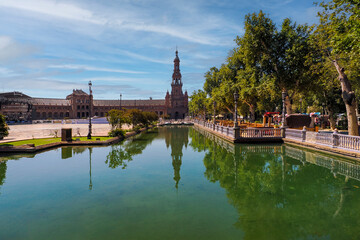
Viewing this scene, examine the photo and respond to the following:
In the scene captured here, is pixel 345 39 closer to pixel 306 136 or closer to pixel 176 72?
pixel 306 136

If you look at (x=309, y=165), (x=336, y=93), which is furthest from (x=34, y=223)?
(x=336, y=93)

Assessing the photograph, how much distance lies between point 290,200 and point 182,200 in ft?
11.4

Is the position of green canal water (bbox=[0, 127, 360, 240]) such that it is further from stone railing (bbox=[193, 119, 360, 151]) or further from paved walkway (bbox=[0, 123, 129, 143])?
paved walkway (bbox=[0, 123, 129, 143])

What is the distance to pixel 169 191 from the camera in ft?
27.2

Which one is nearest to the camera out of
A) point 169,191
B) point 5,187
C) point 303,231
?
point 303,231

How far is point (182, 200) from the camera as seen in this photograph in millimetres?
7383

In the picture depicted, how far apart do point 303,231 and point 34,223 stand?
674cm

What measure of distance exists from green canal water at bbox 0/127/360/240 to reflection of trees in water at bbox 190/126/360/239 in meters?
0.02

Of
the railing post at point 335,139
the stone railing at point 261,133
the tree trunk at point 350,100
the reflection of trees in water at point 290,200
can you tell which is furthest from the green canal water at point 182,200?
the stone railing at point 261,133

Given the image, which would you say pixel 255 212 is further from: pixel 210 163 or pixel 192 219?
pixel 210 163

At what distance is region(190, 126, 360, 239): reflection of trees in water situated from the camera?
532cm

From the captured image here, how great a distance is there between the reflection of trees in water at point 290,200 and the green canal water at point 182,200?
0.02m

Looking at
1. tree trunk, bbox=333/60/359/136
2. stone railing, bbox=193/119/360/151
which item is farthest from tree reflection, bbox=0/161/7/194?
tree trunk, bbox=333/60/359/136

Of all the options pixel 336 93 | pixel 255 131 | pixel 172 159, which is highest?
pixel 336 93
